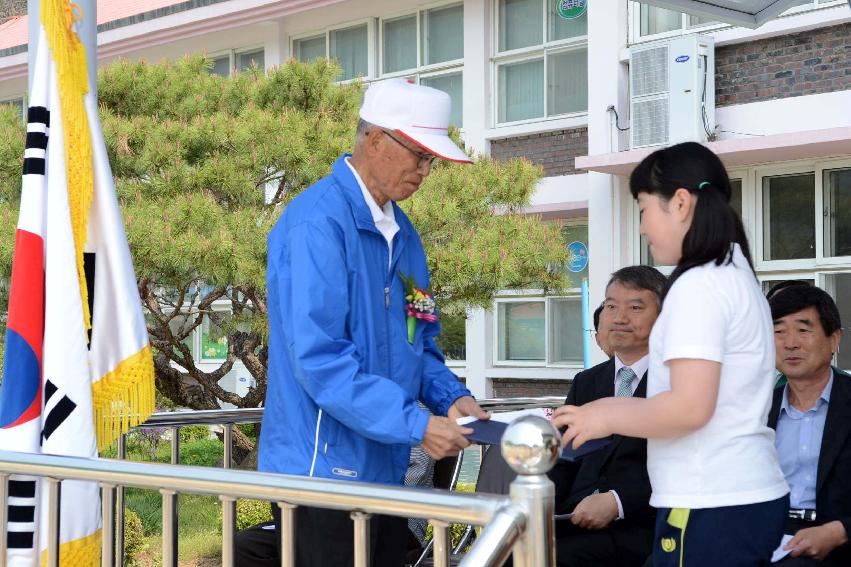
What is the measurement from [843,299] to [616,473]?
8.46 meters

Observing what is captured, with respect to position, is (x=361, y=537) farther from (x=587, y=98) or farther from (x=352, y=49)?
(x=352, y=49)

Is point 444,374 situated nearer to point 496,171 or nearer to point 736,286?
point 736,286

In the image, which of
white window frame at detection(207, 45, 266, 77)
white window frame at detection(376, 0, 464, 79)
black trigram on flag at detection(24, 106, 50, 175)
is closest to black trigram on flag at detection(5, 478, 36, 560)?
black trigram on flag at detection(24, 106, 50, 175)

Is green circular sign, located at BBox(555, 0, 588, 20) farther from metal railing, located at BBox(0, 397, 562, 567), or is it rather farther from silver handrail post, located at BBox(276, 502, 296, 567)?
silver handrail post, located at BBox(276, 502, 296, 567)

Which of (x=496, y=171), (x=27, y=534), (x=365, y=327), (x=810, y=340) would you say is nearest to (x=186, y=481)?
(x=365, y=327)

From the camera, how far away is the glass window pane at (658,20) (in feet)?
40.4

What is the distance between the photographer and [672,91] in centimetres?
1177

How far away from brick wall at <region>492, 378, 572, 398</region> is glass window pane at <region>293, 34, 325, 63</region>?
17.9 ft

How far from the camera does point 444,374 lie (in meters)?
3.12

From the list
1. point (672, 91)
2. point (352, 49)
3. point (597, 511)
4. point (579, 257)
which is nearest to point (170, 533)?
point (597, 511)

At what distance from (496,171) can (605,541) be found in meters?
5.29

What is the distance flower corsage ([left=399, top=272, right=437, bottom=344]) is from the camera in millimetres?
2885

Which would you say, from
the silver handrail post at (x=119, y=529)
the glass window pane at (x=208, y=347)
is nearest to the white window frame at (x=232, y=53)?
the glass window pane at (x=208, y=347)

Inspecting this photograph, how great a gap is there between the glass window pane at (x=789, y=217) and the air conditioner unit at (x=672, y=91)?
3.03 feet
